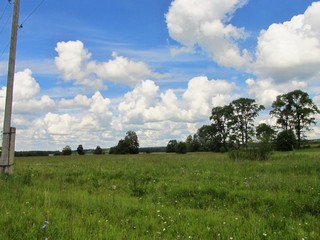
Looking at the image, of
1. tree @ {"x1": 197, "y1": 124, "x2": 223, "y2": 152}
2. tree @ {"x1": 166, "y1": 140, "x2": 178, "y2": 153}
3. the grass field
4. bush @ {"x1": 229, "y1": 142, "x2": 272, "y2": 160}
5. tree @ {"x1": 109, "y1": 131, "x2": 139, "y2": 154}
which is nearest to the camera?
the grass field

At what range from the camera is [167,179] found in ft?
44.2

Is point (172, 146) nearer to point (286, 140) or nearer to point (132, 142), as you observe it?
point (132, 142)

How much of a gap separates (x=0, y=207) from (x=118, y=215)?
8.41 ft

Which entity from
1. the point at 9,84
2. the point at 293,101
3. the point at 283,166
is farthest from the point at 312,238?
the point at 293,101

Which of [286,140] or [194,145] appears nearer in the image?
[286,140]

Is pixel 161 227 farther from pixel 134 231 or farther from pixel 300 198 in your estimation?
pixel 300 198

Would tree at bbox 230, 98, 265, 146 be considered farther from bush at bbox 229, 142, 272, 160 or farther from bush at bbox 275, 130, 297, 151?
bush at bbox 229, 142, 272, 160

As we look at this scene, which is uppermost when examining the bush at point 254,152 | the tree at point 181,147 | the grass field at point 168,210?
the tree at point 181,147

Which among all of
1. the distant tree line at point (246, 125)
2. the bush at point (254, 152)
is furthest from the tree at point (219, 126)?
the bush at point (254, 152)

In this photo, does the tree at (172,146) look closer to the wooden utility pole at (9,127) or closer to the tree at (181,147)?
the tree at (181,147)

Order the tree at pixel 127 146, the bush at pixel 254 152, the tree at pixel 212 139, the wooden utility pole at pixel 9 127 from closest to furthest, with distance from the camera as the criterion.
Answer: the wooden utility pole at pixel 9 127 → the bush at pixel 254 152 → the tree at pixel 212 139 → the tree at pixel 127 146

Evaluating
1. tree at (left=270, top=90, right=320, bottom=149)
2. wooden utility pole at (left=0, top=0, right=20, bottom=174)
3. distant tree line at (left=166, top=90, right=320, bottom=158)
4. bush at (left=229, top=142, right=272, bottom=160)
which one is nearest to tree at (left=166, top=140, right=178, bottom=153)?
distant tree line at (left=166, top=90, right=320, bottom=158)

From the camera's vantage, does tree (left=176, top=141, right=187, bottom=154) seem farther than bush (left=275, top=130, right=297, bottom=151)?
Yes

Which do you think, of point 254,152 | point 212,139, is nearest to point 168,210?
point 254,152
